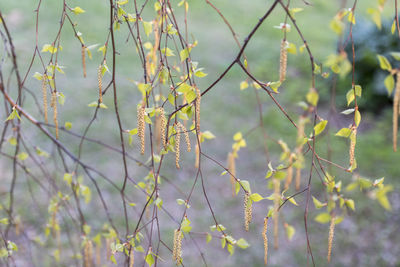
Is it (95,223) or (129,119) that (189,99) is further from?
(129,119)

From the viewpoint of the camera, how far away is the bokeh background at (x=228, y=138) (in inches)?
118

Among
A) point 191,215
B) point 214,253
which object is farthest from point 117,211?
point 214,253

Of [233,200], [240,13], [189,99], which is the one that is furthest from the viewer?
[240,13]

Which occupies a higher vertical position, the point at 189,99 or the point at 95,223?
the point at 189,99

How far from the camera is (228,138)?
13.8 feet

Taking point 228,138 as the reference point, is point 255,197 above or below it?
above

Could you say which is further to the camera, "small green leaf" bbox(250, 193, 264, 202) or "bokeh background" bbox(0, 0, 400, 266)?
"bokeh background" bbox(0, 0, 400, 266)

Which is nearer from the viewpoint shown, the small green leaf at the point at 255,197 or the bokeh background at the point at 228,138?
the small green leaf at the point at 255,197

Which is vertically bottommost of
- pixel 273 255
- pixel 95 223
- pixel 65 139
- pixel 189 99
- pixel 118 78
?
pixel 273 255

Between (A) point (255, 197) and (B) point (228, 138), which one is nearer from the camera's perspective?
(A) point (255, 197)

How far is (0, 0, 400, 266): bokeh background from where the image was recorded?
2.99 meters

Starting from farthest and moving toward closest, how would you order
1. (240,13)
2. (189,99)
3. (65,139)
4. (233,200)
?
(240,13) → (65,139) → (233,200) → (189,99)

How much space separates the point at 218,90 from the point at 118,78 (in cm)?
111

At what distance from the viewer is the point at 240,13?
7062 millimetres
